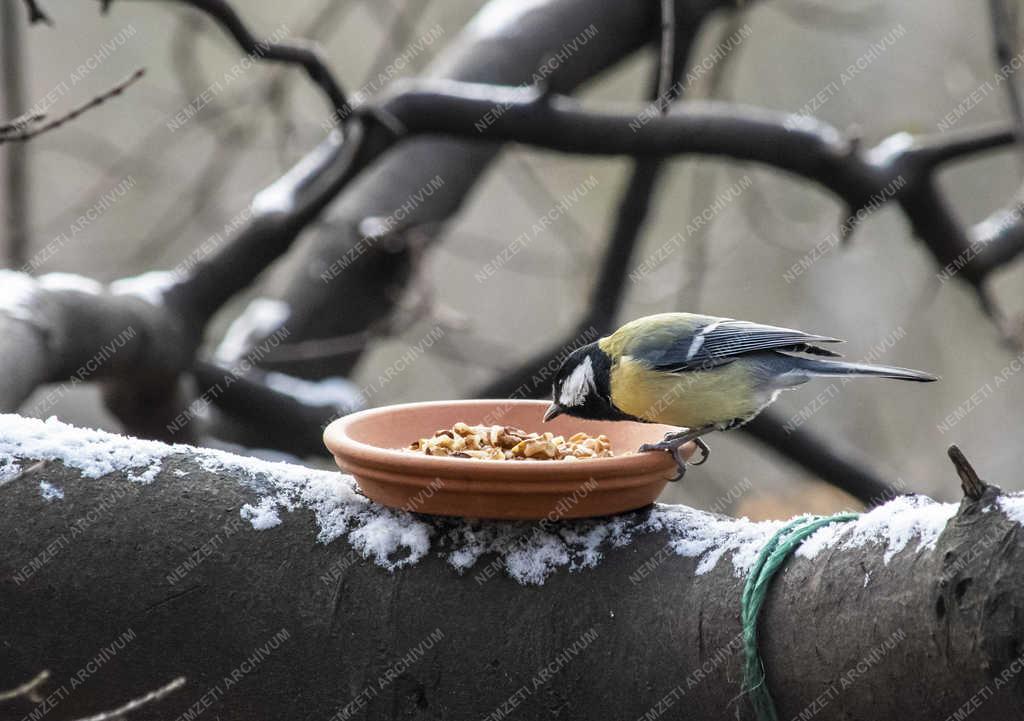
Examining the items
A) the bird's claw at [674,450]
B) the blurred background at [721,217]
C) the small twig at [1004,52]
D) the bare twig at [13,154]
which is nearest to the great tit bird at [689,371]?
the bird's claw at [674,450]

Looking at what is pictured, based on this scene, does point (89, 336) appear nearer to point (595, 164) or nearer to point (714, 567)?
point (714, 567)

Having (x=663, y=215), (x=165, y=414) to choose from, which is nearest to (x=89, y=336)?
(x=165, y=414)

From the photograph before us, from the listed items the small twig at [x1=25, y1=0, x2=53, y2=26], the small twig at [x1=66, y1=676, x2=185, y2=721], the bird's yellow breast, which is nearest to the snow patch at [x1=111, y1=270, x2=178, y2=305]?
the small twig at [x1=25, y1=0, x2=53, y2=26]

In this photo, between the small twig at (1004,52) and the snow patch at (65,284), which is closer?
the small twig at (1004,52)

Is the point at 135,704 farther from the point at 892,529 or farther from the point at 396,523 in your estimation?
the point at 892,529

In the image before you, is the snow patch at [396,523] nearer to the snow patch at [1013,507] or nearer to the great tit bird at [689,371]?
the snow patch at [1013,507]

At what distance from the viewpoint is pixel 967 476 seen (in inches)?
45.6

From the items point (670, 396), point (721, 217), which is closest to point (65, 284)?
point (670, 396)

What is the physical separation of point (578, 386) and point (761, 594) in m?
1.02

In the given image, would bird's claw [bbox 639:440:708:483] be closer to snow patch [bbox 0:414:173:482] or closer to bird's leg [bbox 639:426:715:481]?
bird's leg [bbox 639:426:715:481]

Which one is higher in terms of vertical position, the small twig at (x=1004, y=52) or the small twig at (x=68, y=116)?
the small twig at (x=1004, y=52)

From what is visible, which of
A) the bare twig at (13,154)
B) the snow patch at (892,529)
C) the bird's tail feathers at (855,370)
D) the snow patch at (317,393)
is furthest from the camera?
the bare twig at (13,154)

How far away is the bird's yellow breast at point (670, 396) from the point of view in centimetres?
240

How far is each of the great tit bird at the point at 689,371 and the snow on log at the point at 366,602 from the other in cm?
80
